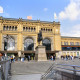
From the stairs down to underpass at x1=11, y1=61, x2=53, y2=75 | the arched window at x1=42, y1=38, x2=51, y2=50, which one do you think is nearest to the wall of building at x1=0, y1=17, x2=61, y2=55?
the arched window at x1=42, y1=38, x2=51, y2=50

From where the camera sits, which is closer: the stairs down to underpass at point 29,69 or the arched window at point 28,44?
the stairs down to underpass at point 29,69

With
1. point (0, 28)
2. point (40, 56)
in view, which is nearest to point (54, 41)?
point (0, 28)

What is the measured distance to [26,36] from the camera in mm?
48469

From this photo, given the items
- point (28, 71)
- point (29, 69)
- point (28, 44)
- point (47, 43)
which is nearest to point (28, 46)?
point (28, 44)

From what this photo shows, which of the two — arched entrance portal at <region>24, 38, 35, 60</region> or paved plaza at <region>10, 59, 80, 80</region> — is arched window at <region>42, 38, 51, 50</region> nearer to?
arched entrance portal at <region>24, 38, 35, 60</region>

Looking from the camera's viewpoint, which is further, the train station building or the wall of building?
the wall of building

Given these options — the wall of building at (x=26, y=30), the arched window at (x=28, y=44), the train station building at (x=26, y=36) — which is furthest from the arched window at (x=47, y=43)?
the arched window at (x=28, y=44)

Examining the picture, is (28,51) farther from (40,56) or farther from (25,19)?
(40,56)

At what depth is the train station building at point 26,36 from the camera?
4644cm

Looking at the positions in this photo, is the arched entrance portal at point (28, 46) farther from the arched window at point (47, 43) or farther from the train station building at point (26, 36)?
the arched window at point (47, 43)

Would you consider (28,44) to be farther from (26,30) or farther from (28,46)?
(26,30)

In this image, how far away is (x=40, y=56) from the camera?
25156 mm

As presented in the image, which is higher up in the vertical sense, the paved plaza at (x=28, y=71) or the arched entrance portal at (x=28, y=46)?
the arched entrance portal at (x=28, y=46)

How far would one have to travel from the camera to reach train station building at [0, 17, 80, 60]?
4644 centimetres
